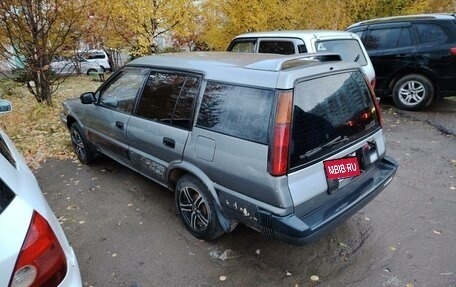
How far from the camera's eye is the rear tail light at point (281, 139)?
7.83 ft

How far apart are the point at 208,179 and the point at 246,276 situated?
86cm

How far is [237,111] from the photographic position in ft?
8.77

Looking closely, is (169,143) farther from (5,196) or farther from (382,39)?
(382,39)

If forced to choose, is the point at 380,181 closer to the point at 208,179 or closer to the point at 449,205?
the point at 449,205

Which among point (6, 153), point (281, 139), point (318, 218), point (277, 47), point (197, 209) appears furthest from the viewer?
point (277, 47)

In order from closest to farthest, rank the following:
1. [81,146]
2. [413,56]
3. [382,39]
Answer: [81,146] → [413,56] → [382,39]

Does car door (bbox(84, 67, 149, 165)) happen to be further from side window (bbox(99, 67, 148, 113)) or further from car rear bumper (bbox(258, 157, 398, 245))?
car rear bumper (bbox(258, 157, 398, 245))

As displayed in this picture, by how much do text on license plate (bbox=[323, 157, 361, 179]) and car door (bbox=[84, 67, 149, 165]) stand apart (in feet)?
7.11

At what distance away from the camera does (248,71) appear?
2.65 meters

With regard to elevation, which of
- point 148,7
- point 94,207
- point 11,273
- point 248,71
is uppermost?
point 148,7

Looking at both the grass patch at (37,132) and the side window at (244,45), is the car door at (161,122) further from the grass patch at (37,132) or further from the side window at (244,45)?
the side window at (244,45)

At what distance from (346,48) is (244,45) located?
2007 millimetres

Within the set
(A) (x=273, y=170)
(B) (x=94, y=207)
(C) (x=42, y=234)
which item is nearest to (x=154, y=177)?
(B) (x=94, y=207)

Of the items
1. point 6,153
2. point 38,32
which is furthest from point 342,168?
point 38,32
